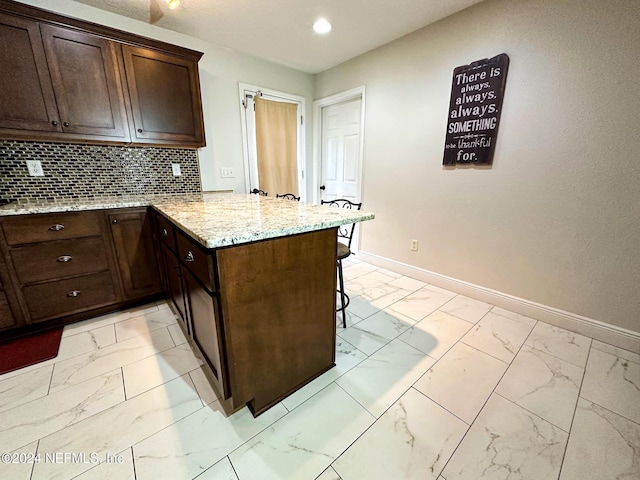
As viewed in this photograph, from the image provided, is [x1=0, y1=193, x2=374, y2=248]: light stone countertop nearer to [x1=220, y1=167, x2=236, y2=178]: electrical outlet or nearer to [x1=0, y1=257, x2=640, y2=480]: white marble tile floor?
[x1=0, y1=257, x2=640, y2=480]: white marble tile floor

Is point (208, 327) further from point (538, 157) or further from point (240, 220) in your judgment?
point (538, 157)

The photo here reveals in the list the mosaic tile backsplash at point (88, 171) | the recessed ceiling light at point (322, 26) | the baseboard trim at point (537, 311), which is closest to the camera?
the baseboard trim at point (537, 311)

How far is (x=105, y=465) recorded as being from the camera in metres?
1.03

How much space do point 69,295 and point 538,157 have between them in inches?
140

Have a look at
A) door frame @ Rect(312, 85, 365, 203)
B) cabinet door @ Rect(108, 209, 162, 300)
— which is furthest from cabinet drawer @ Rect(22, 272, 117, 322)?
door frame @ Rect(312, 85, 365, 203)

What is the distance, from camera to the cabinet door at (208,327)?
1094 millimetres

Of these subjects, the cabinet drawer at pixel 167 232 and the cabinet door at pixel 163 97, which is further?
the cabinet door at pixel 163 97

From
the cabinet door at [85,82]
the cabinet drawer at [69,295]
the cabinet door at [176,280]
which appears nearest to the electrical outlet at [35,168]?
the cabinet door at [85,82]

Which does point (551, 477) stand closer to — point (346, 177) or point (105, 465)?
point (105, 465)

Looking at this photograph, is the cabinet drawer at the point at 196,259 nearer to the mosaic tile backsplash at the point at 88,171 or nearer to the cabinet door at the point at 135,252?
the cabinet door at the point at 135,252

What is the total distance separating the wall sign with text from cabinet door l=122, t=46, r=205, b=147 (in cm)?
229

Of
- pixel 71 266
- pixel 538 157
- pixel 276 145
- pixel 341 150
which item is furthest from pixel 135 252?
pixel 538 157

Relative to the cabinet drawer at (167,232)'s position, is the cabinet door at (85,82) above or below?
above

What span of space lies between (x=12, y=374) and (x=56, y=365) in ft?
0.64
